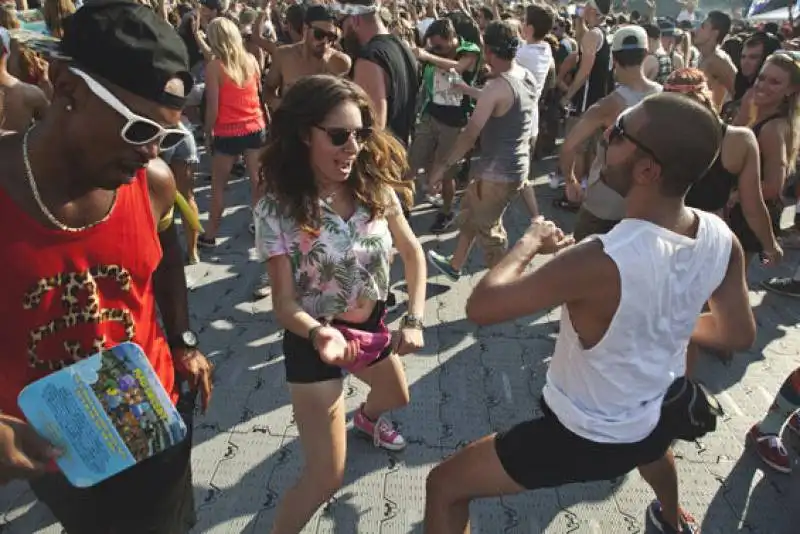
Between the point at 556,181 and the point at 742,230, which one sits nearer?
the point at 742,230

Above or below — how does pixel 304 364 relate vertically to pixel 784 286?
above

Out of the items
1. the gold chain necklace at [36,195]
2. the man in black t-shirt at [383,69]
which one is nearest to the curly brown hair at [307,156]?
the gold chain necklace at [36,195]

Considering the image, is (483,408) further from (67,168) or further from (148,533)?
(67,168)

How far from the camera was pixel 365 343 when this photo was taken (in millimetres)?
2162

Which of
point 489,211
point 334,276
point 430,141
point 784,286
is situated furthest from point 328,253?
point 784,286

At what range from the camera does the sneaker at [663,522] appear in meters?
2.44

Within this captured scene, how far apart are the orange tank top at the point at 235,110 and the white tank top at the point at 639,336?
147 inches

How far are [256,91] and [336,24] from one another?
35.8 inches

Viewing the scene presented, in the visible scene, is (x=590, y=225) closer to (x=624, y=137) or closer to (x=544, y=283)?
(x=624, y=137)

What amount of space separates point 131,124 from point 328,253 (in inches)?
34.1

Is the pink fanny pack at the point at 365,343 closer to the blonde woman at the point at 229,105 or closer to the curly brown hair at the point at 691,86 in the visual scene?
the curly brown hair at the point at 691,86

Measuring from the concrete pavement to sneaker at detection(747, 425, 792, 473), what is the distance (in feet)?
0.16

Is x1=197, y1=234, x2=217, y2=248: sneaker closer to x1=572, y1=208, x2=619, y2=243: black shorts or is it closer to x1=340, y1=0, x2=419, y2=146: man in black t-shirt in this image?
x1=340, y1=0, x2=419, y2=146: man in black t-shirt

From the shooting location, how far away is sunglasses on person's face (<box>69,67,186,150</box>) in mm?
1380
